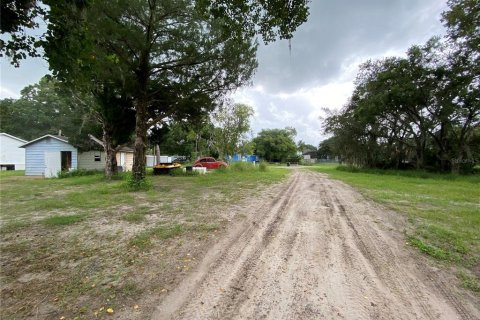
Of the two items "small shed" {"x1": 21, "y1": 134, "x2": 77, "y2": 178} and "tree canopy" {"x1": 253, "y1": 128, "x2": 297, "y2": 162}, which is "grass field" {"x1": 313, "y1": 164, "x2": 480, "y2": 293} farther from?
"tree canopy" {"x1": 253, "y1": 128, "x2": 297, "y2": 162}

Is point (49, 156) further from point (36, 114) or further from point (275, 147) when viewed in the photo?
point (275, 147)

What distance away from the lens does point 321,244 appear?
402 cm

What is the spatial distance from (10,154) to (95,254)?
3340 cm

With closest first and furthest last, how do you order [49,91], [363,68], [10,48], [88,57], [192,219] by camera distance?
[10,48] < [88,57] < [192,219] < [363,68] < [49,91]

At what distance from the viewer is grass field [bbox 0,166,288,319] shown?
8.18 feet

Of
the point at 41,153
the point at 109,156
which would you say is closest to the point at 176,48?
the point at 109,156

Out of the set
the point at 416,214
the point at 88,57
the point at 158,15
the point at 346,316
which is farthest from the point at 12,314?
the point at 158,15

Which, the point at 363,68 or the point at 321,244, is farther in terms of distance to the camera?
the point at 363,68

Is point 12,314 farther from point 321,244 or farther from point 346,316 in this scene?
point 321,244

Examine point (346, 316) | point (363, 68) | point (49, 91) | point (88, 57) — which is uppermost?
point (49, 91)

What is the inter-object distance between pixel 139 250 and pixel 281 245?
221cm

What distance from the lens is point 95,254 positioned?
361 centimetres

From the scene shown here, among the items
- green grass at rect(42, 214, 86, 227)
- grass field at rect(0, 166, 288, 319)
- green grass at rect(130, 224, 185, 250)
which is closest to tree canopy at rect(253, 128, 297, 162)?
grass field at rect(0, 166, 288, 319)

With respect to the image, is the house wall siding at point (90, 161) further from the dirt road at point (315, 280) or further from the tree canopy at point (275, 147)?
the tree canopy at point (275, 147)
